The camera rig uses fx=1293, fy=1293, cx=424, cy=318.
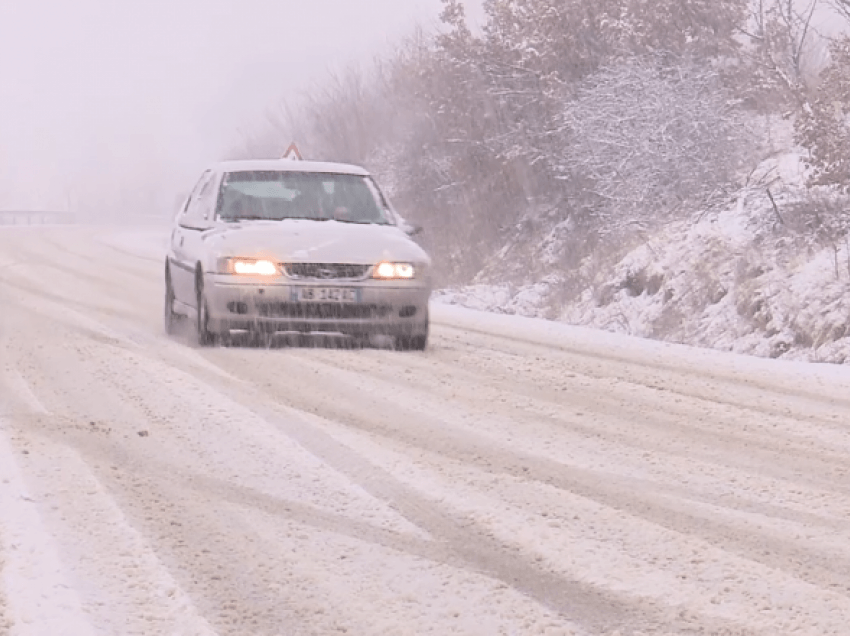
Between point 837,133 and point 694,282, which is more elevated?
point 837,133

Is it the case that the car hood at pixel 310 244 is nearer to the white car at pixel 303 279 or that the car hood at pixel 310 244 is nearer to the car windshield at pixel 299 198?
the white car at pixel 303 279

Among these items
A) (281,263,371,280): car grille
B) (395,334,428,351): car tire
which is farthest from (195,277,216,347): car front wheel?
(395,334,428,351): car tire

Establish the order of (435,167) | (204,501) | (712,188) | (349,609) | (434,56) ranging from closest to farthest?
(349,609) → (204,501) → (712,188) → (434,56) → (435,167)

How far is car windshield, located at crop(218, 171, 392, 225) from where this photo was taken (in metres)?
11.4

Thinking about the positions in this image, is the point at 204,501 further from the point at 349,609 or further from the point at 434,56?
the point at 434,56

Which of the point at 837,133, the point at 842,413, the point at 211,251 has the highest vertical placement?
the point at 837,133

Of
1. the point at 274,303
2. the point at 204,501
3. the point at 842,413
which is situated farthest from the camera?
the point at 274,303

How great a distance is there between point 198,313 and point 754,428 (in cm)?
508

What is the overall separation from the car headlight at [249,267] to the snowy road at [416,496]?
2.54ft

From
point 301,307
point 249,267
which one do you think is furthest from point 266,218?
point 301,307

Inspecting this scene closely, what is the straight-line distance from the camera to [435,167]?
25.5 m

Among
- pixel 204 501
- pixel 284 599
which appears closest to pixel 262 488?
pixel 204 501

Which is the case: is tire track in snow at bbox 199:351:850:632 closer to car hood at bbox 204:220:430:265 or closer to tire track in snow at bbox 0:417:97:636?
car hood at bbox 204:220:430:265

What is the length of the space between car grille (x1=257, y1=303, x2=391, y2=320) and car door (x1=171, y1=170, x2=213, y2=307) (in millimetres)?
931
